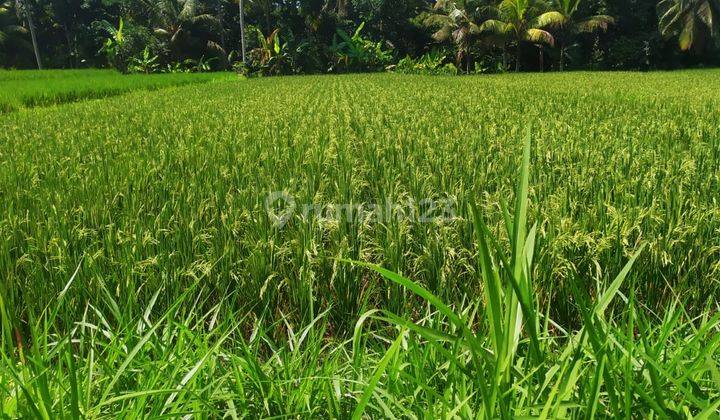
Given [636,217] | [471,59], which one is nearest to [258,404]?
[636,217]

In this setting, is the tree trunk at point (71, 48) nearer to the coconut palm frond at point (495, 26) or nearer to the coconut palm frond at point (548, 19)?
the coconut palm frond at point (495, 26)

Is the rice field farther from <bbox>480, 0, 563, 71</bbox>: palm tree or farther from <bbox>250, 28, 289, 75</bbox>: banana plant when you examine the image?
<bbox>250, 28, 289, 75</bbox>: banana plant

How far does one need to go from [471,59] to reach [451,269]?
92.3 ft

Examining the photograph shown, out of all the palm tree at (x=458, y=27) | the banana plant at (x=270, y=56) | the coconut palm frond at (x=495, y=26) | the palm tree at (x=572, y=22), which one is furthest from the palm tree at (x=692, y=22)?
the banana plant at (x=270, y=56)

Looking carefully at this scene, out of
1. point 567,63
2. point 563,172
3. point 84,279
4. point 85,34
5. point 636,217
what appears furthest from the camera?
point 85,34

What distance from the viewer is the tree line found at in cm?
2427

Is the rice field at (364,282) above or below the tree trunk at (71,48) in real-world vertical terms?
below

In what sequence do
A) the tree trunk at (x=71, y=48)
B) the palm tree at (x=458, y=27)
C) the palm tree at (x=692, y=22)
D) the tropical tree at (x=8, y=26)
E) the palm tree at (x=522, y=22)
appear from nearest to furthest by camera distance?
the palm tree at (x=522, y=22)
the palm tree at (x=692, y=22)
the palm tree at (x=458, y=27)
the tropical tree at (x=8, y=26)
the tree trunk at (x=71, y=48)

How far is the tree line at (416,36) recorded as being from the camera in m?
24.3

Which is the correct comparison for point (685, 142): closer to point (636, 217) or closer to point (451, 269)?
point (636, 217)

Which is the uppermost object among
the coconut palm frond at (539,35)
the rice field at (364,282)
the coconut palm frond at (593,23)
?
the coconut palm frond at (593,23)

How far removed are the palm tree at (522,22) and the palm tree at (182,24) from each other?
14691mm

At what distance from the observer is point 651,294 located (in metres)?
1.89

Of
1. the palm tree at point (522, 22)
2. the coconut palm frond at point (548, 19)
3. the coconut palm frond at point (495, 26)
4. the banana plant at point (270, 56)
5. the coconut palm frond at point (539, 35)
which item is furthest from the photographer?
the banana plant at point (270, 56)
